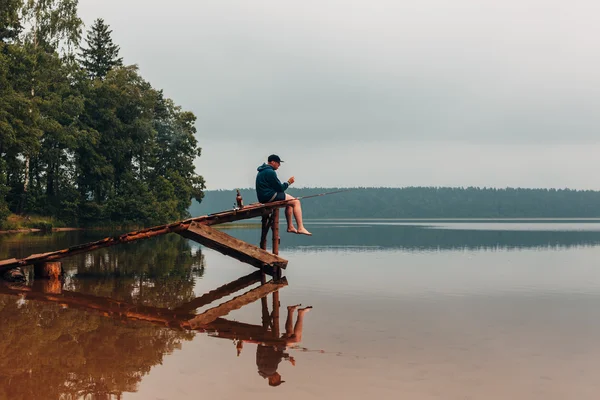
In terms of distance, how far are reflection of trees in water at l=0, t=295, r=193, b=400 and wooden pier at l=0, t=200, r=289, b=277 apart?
4621 mm

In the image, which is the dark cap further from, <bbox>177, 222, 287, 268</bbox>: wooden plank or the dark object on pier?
the dark object on pier

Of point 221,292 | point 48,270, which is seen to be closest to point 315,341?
point 221,292

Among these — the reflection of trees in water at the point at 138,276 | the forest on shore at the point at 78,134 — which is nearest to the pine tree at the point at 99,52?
the forest on shore at the point at 78,134

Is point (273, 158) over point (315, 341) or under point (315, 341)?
over

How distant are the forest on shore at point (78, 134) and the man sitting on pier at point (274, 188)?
27794 mm

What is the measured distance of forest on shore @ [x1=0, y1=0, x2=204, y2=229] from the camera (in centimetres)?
4166

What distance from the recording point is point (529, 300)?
12641 millimetres

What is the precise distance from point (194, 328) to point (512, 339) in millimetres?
4934

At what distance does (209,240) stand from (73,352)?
8.45 metres

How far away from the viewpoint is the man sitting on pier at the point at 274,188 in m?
16.0

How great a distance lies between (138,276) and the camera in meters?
16.2

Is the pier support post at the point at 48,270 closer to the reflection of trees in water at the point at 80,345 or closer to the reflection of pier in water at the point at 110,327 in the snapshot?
the reflection of pier in water at the point at 110,327

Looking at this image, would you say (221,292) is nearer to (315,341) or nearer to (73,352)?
(315,341)

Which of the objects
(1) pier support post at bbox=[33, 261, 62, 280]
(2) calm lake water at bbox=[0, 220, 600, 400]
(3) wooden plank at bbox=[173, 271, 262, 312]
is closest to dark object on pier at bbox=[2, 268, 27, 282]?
(1) pier support post at bbox=[33, 261, 62, 280]
